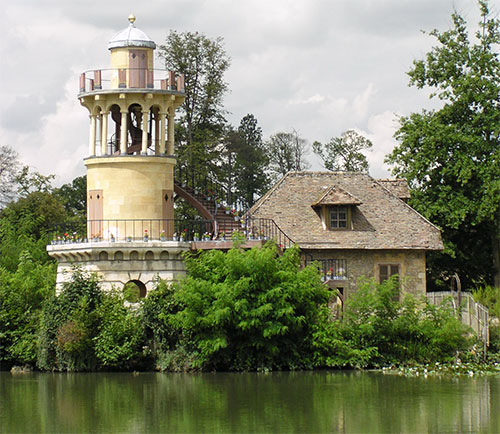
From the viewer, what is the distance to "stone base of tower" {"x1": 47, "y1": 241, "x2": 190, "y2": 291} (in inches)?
1831

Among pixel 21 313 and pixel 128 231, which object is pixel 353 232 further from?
pixel 21 313

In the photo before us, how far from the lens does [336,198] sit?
173ft

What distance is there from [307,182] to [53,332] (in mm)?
14742

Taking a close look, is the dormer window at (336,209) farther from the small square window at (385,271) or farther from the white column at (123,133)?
the white column at (123,133)

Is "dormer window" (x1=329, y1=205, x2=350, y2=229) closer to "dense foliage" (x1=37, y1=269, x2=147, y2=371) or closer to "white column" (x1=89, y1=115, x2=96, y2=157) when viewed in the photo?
"white column" (x1=89, y1=115, x2=96, y2=157)

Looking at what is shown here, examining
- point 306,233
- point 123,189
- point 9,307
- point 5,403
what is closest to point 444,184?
point 306,233

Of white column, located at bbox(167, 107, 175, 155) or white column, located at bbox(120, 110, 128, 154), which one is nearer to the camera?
white column, located at bbox(120, 110, 128, 154)

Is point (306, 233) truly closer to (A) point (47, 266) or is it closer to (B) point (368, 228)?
(B) point (368, 228)

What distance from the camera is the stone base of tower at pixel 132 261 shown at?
46.5 m

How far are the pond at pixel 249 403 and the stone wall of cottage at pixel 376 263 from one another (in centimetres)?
968

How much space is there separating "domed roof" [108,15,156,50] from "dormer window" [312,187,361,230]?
968 centimetres

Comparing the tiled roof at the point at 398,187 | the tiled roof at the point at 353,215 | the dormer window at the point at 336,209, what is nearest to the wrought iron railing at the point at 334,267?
the tiled roof at the point at 353,215

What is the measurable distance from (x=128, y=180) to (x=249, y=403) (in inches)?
562

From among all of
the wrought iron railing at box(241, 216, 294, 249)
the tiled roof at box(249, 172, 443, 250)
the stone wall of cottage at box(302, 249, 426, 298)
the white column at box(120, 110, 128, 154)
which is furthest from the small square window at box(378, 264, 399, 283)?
the white column at box(120, 110, 128, 154)
